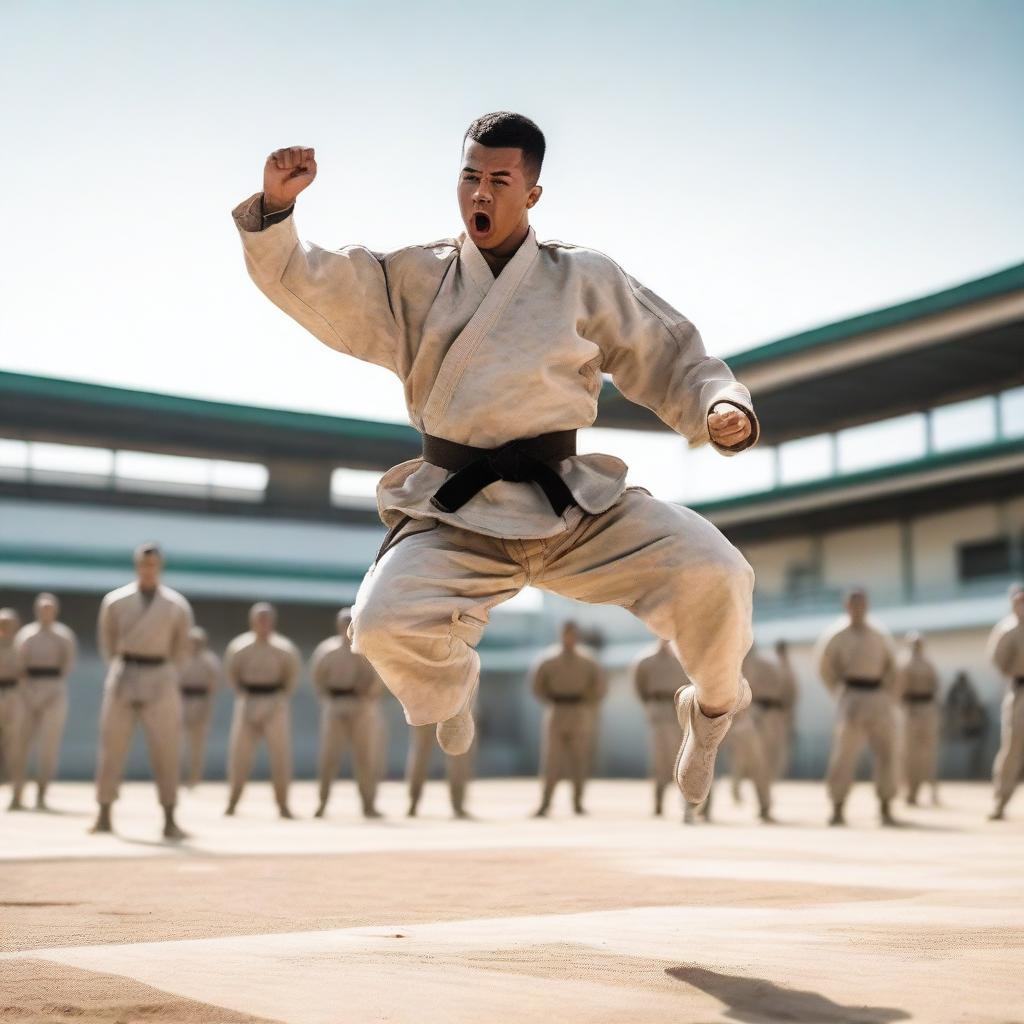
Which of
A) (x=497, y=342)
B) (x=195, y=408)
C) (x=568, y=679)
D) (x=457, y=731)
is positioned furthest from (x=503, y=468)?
(x=195, y=408)

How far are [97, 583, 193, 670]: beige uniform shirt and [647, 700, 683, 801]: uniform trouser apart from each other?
532 cm

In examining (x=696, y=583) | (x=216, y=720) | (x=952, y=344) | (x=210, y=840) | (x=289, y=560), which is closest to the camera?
(x=696, y=583)

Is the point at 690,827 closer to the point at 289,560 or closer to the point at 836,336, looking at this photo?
the point at 836,336

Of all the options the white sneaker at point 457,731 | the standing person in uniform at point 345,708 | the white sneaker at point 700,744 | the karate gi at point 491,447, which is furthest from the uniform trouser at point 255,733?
the karate gi at point 491,447

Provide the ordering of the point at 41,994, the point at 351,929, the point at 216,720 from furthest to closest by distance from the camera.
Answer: the point at 216,720 → the point at 351,929 → the point at 41,994

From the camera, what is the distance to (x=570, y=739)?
1563cm

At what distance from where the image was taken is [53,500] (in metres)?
29.1

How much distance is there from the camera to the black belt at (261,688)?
14.7 m

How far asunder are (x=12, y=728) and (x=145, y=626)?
5.89 m

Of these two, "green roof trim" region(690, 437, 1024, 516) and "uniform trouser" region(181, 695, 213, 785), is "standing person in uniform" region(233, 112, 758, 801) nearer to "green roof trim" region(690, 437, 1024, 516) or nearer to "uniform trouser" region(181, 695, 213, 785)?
"uniform trouser" region(181, 695, 213, 785)

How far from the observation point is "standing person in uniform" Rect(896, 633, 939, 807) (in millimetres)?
17156

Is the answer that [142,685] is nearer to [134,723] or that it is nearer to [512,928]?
[134,723]

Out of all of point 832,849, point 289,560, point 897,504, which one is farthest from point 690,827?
point 289,560

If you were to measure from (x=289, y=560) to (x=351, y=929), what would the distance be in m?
26.1
